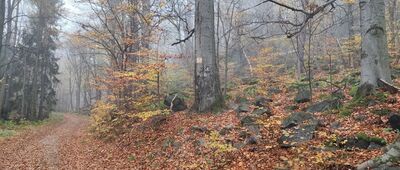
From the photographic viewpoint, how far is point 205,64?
1076 cm

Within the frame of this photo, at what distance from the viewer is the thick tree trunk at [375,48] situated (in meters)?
8.09

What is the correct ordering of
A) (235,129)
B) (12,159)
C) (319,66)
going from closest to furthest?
(235,129) < (12,159) < (319,66)

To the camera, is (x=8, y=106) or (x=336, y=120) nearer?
(x=336, y=120)

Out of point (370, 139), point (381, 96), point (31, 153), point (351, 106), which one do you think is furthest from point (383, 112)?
point (31, 153)

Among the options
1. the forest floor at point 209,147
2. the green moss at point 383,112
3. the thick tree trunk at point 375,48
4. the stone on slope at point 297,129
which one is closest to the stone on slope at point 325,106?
the forest floor at point 209,147

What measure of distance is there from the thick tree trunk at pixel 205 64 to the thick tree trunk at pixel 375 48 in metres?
4.41

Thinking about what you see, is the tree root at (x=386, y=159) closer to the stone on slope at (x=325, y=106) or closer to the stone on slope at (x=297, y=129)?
the stone on slope at (x=297, y=129)

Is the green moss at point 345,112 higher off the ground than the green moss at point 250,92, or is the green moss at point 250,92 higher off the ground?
the green moss at point 250,92

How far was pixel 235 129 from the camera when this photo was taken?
848 centimetres

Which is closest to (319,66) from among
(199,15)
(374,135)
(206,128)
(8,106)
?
(199,15)

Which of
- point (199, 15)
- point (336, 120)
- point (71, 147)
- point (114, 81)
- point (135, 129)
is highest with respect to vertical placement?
point (199, 15)

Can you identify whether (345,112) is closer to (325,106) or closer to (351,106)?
(351,106)

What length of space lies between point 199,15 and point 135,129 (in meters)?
4.90

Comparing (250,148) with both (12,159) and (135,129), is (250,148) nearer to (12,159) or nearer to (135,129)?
(135,129)
